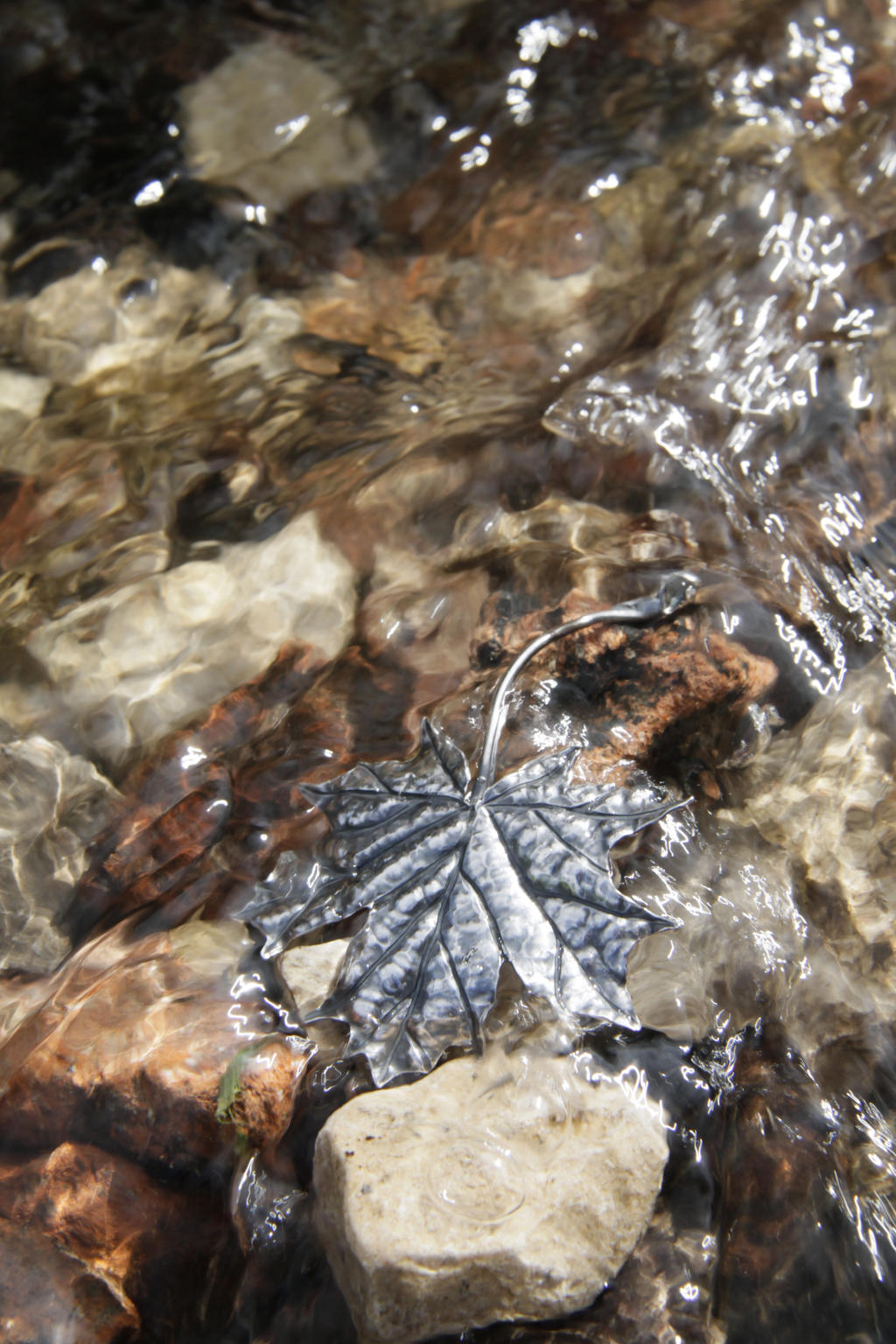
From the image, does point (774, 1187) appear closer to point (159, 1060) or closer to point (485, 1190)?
point (485, 1190)

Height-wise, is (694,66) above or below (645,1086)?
above

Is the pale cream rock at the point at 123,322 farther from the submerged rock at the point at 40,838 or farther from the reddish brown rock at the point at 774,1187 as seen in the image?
the reddish brown rock at the point at 774,1187

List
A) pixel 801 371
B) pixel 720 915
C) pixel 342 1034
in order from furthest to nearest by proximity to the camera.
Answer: pixel 801 371, pixel 720 915, pixel 342 1034

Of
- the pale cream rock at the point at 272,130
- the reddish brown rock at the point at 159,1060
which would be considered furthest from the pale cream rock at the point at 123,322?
the reddish brown rock at the point at 159,1060

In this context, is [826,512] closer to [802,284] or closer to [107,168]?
[802,284]

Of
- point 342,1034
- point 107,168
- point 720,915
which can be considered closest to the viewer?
point 342,1034

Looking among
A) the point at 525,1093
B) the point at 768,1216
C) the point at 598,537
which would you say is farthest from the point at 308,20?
the point at 768,1216

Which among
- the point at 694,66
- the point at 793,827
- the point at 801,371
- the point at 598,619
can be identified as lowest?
the point at 793,827
